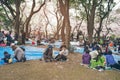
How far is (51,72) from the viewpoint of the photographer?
11.5 m

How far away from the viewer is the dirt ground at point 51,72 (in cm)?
1059

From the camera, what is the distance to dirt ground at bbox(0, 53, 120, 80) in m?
10.6

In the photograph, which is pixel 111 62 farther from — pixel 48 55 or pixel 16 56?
pixel 16 56

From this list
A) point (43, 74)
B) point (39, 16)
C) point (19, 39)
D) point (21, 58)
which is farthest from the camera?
point (39, 16)

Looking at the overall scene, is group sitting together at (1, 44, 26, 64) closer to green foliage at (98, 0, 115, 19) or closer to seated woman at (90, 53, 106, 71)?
seated woman at (90, 53, 106, 71)

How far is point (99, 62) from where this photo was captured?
1259cm

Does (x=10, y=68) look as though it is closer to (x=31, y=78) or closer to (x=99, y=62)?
(x=31, y=78)

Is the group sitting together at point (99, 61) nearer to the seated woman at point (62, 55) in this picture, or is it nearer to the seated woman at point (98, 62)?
the seated woman at point (98, 62)

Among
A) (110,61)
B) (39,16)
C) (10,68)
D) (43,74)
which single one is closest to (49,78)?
(43,74)

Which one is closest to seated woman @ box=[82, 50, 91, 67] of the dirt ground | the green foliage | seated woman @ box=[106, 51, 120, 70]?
the dirt ground

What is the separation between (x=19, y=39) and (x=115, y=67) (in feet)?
35.2

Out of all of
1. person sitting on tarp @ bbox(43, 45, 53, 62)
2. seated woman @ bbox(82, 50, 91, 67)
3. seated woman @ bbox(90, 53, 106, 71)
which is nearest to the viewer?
seated woman @ bbox(90, 53, 106, 71)

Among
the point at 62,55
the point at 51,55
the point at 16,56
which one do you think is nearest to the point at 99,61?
the point at 62,55

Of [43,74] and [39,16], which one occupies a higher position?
[39,16]
